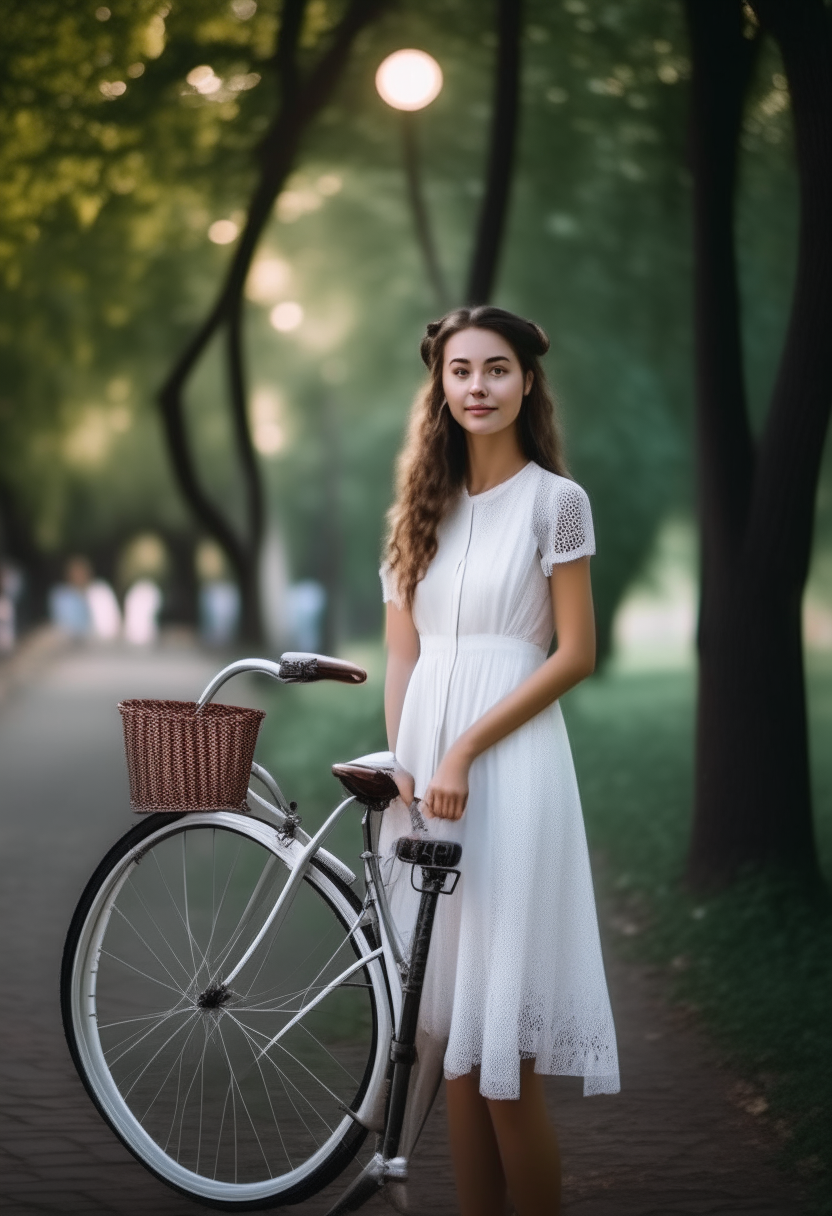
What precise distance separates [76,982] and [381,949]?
34.3 inches

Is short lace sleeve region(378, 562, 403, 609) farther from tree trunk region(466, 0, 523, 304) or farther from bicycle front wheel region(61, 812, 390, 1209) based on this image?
tree trunk region(466, 0, 523, 304)

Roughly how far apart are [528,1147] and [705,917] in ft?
12.2

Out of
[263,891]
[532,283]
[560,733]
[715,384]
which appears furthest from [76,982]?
[532,283]

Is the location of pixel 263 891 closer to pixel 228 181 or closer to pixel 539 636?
pixel 539 636

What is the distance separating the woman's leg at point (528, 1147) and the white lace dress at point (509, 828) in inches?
3.0

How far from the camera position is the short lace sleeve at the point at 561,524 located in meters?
3.74

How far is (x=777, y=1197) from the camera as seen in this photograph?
4.52 m

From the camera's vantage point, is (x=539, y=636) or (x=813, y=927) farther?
(x=813, y=927)

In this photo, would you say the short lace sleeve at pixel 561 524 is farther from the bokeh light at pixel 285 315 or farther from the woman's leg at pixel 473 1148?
the bokeh light at pixel 285 315

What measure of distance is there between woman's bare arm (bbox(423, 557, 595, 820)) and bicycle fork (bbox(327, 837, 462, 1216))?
0.09 m

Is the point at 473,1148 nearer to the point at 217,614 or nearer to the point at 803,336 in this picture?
the point at 803,336

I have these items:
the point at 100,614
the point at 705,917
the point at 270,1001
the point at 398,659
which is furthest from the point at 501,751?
the point at 100,614

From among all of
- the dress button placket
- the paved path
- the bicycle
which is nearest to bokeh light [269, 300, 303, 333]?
the paved path

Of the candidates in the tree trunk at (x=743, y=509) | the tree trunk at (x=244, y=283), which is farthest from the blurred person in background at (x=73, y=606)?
the tree trunk at (x=743, y=509)
